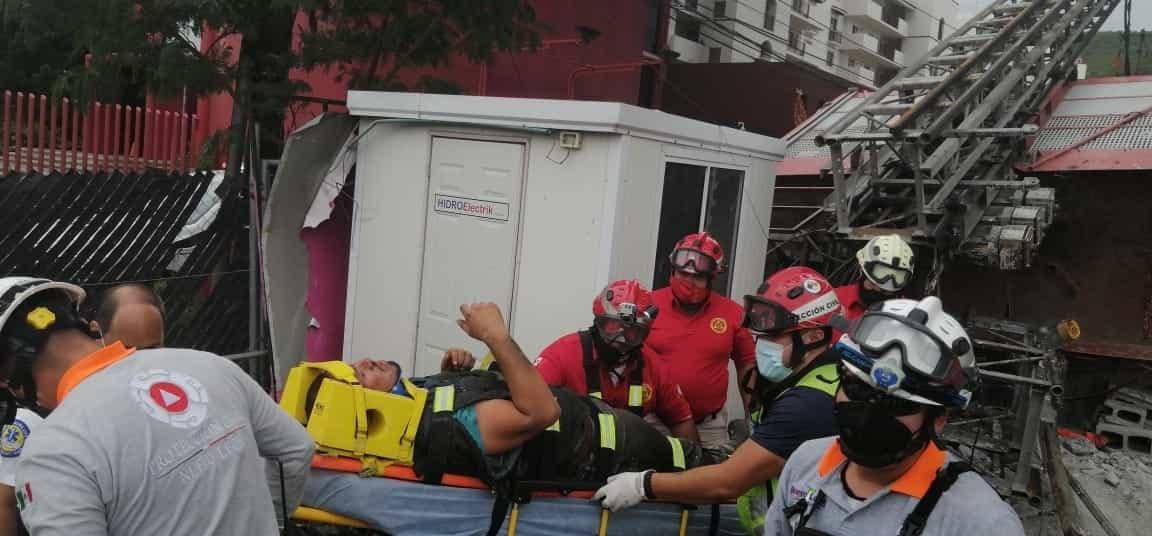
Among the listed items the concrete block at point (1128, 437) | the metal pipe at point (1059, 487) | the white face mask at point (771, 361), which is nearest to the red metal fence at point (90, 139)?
the white face mask at point (771, 361)

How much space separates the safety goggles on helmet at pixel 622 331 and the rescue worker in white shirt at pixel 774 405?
57cm

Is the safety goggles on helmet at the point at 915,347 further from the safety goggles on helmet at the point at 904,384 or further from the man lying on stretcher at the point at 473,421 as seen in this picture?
the man lying on stretcher at the point at 473,421

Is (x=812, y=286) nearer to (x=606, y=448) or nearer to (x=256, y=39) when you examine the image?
(x=606, y=448)

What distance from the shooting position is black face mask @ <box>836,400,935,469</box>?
1855 millimetres

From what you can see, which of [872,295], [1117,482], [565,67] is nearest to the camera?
[872,295]

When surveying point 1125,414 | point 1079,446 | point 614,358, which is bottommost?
point 1079,446

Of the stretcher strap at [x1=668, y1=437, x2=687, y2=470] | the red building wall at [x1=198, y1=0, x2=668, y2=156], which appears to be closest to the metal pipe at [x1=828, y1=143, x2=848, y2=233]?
the stretcher strap at [x1=668, y1=437, x2=687, y2=470]

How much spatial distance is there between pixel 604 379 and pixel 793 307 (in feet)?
3.69

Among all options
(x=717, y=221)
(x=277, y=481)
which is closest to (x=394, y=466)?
(x=277, y=481)

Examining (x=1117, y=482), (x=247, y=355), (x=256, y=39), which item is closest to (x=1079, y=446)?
(x=1117, y=482)

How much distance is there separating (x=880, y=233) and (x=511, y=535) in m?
4.20

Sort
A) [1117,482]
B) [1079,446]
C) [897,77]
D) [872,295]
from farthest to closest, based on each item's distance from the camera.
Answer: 1. [897,77]
2. [1079,446]
3. [1117,482]
4. [872,295]

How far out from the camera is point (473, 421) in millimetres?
3156

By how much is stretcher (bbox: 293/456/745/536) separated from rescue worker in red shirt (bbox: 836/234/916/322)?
232 centimetres
